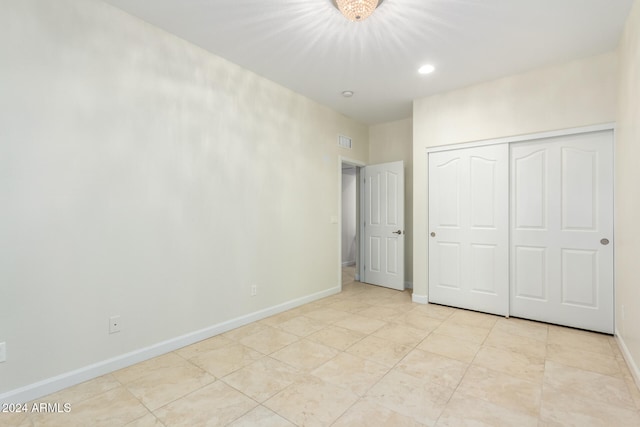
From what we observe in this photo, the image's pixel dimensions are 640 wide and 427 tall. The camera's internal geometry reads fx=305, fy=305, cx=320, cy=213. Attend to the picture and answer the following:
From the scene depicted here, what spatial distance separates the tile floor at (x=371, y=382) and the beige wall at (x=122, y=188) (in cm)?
36

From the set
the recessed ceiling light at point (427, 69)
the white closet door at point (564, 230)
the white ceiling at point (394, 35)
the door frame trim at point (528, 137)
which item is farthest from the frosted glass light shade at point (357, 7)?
the white closet door at point (564, 230)

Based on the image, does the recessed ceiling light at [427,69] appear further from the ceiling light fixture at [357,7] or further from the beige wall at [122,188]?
the beige wall at [122,188]

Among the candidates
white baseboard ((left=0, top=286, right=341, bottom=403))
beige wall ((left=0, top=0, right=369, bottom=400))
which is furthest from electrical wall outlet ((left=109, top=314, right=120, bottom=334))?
white baseboard ((left=0, top=286, right=341, bottom=403))

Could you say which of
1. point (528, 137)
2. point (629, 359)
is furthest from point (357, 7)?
point (629, 359)

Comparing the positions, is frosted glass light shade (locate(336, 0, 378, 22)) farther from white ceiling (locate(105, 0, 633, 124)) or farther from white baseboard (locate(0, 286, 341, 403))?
white baseboard (locate(0, 286, 341, 403))

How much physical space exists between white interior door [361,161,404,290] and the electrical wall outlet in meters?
3.61

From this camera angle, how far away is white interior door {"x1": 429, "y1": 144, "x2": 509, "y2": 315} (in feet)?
11.2

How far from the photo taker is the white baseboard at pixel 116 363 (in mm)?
1873

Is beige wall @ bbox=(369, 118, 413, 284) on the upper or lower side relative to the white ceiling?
lower

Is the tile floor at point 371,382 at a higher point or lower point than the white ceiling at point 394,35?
lower

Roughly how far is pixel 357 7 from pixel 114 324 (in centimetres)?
284

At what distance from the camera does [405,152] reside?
4.85 meters

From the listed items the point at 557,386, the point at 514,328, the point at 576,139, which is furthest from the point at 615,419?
the point at 576,139

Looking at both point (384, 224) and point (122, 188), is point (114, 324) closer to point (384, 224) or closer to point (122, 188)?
point (122, 188)
